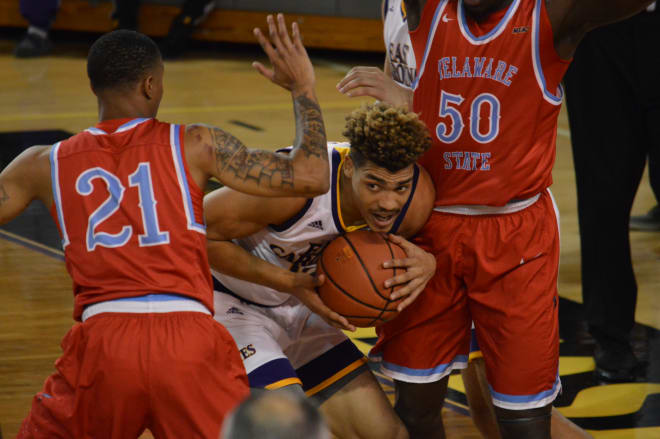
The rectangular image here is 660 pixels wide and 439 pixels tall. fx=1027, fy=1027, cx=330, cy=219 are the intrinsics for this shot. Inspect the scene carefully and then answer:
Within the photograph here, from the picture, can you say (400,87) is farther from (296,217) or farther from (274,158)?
(274,158)

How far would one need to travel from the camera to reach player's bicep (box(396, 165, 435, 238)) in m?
3.71

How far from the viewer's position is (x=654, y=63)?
4836 millimetres

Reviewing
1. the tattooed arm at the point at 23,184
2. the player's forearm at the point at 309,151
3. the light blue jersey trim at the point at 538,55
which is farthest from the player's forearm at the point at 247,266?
the light blue jersey trim at the point at 538,55

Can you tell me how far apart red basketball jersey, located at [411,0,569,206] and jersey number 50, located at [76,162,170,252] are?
116cm

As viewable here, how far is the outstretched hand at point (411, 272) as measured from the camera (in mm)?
3587

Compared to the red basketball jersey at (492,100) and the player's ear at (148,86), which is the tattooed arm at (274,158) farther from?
the red basketball jersey at (492,100)

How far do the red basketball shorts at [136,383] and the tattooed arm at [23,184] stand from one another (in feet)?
1.36

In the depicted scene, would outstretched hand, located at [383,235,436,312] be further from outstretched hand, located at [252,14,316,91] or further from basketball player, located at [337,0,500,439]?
outstretched hand, located at [252,14,316,91]

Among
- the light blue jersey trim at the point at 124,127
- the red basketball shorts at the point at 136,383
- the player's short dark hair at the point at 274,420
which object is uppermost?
the light blue jersey trim at the point at 124,127

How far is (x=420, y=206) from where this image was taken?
3.72 metres

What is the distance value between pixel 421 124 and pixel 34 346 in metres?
2.68

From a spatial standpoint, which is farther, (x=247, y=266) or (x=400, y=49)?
(x=400, y=49)

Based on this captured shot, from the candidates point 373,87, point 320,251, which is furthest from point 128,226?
point 373,87

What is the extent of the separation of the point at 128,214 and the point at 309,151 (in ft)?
2.02
